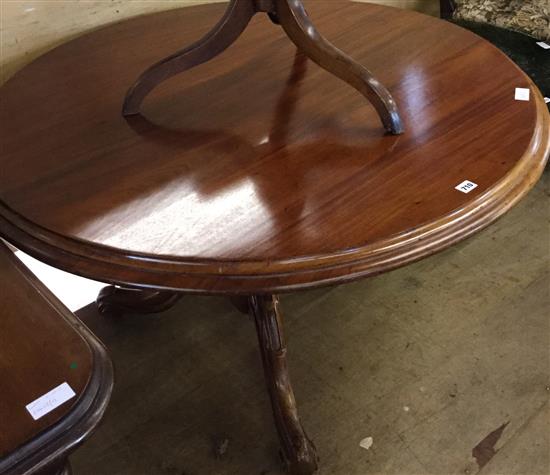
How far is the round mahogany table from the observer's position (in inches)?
23.0

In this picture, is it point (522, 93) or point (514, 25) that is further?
point (514, 25)

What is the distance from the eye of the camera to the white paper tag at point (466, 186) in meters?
0.63

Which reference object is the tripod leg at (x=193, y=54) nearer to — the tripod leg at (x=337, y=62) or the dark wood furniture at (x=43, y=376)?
the tripod leg at (x=337, y=62)

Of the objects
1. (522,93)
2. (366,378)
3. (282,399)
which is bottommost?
(366,378)

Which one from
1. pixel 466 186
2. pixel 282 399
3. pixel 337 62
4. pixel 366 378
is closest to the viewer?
pixel 466 186

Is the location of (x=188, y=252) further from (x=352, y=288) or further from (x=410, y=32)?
(x=352, y=288)

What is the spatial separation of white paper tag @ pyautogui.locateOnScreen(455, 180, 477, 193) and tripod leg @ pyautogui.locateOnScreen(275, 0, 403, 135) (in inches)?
4.8

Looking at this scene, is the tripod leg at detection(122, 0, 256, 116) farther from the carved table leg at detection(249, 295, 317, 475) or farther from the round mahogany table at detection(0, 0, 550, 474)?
the carved table leg at detection(249, 295, 317, 475)

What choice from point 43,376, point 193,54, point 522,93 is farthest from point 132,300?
point 522,93

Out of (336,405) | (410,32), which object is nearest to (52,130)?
(410,32)

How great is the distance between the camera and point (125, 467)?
105 centimetres

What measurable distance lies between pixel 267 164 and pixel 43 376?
1.07 feet

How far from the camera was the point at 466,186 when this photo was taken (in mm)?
635

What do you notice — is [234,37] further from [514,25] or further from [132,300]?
[514,25]
